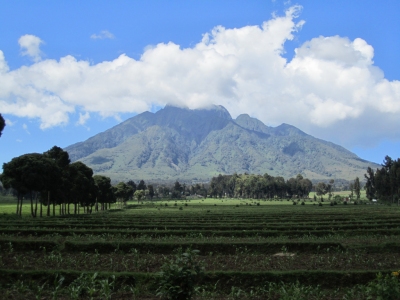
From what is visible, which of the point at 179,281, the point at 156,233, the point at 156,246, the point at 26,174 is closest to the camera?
the point at 179,281

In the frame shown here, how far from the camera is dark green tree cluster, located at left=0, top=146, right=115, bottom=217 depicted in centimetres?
4675

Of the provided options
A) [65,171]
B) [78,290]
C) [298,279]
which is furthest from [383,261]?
[65,171]

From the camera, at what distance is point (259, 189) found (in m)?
177

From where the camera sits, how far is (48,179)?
4919 cm

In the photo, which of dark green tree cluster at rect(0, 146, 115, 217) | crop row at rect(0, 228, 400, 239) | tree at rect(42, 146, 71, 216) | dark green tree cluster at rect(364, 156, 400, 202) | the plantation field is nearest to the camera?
the plantation field

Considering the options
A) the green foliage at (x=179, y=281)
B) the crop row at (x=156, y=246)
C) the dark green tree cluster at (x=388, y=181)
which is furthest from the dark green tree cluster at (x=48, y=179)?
the dark green tree cluster at (x=388, y=181)

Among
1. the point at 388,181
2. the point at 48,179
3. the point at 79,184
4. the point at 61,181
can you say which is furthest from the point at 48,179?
the point at 388,181

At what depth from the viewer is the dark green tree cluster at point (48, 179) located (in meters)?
46.8

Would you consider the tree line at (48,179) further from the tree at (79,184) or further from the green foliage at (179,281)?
the green foliage at (179,281)

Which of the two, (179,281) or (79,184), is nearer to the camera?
(179,281)

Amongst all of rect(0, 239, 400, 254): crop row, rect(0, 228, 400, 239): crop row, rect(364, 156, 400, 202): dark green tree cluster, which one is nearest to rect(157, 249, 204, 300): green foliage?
rect(0, 239, 400, 254): crop row

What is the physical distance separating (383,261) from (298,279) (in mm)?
6098

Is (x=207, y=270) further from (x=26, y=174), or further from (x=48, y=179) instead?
(x=48, y=179)

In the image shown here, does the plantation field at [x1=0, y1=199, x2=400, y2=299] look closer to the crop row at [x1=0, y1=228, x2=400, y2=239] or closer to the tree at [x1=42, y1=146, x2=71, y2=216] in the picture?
the crop row at [x1=0, y1=228, x2=400, y2=239]
